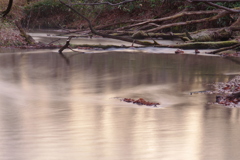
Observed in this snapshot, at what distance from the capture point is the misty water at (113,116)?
13.6 ft

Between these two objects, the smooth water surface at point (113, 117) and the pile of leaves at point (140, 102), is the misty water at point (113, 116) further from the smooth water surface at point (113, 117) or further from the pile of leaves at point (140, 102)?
the pile of leaves at point (140, 102)

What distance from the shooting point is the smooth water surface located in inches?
163

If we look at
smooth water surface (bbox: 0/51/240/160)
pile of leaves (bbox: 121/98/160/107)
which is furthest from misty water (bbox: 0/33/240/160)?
pile of leaves (bbox: 121/98/160/107)

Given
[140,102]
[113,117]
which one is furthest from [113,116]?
[140,102]

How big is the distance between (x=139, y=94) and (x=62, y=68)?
4794 millimetres

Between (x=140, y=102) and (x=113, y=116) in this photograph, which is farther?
(x=140, y=102)

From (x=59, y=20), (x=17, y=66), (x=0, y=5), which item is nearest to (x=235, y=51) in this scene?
(x=17, y=66)

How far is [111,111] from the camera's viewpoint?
5980mm

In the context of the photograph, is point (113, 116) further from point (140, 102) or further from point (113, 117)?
point (140, 102)

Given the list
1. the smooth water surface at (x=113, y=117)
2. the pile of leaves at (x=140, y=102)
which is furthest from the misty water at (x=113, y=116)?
the pile of leaves at (x=140, y=102)

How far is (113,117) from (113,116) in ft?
0.19

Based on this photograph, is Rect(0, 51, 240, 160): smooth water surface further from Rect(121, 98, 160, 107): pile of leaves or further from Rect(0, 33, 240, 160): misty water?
Rect(121, 98, 160, 107): pile of leaves

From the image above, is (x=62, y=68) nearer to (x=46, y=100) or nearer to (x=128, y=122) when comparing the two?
(x=46, y=100)

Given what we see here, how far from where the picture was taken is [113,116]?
18.6ft
